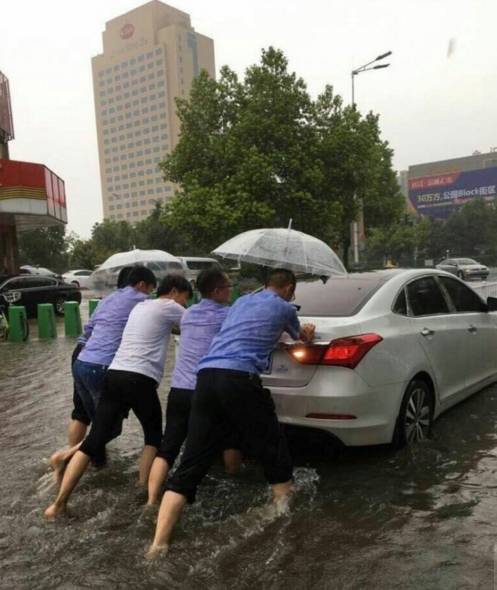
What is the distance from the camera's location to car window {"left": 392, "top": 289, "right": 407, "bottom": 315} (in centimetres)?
463

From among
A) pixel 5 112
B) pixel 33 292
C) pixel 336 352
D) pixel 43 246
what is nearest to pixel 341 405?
pixel 336 352

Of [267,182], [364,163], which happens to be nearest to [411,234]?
[364,163]

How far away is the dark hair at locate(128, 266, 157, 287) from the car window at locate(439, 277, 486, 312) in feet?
8.86

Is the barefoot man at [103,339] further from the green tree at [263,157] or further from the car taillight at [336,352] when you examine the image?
the green tree at [263,157]

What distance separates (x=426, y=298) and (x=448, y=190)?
107 m

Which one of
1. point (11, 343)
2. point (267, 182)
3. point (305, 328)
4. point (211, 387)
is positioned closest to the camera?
point (211, 387)

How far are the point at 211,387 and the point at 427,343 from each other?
7.09 ft

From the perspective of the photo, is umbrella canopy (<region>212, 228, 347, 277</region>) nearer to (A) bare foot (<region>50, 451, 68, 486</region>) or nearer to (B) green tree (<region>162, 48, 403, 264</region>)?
(A) bare foot (<region>50, 451, 68, 486</region>)

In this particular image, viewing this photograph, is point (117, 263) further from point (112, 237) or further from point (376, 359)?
point (112, 237)

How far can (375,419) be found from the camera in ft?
13.6

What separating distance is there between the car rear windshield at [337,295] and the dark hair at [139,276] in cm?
120

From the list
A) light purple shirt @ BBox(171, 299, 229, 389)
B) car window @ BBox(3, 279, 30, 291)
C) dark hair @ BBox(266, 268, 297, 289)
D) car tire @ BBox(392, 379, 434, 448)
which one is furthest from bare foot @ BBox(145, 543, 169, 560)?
car window @ BBox(3, 279, 30, 291)

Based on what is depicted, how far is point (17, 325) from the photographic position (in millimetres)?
12727

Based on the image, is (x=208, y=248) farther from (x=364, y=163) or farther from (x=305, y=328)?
(x=305, y=328)
